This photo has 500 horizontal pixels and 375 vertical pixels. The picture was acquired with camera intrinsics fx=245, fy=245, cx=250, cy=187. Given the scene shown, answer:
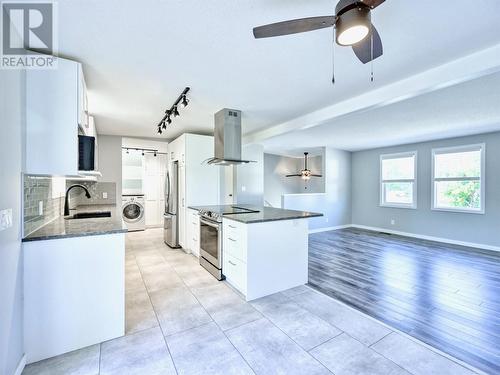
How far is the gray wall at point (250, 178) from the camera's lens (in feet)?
18.3

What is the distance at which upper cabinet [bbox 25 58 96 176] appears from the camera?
1.90 meters

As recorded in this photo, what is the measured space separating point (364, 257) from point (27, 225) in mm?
4645

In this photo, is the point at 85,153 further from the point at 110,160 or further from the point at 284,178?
the point at 284,178

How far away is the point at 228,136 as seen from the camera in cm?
367

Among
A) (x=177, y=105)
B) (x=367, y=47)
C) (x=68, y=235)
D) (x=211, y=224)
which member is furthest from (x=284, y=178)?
(x=68, y=235)

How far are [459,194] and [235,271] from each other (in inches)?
215

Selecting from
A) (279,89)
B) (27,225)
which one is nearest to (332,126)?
(279,89)

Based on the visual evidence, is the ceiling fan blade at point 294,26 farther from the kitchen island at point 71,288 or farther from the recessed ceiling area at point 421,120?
the recessed ceiling area at point 421,120

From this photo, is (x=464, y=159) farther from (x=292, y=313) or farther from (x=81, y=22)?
(x=81, y=22)

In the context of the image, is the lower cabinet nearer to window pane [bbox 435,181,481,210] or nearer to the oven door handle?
the oven door handle

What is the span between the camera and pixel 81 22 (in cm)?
170

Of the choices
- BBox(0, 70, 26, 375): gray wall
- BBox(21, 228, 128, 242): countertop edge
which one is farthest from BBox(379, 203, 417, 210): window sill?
BBox(0, 70, 26, 375): gray wall

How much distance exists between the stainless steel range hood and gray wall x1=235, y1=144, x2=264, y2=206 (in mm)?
1836

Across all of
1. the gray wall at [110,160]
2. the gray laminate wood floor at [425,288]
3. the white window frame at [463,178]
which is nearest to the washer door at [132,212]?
the gray wall at [110,160]
